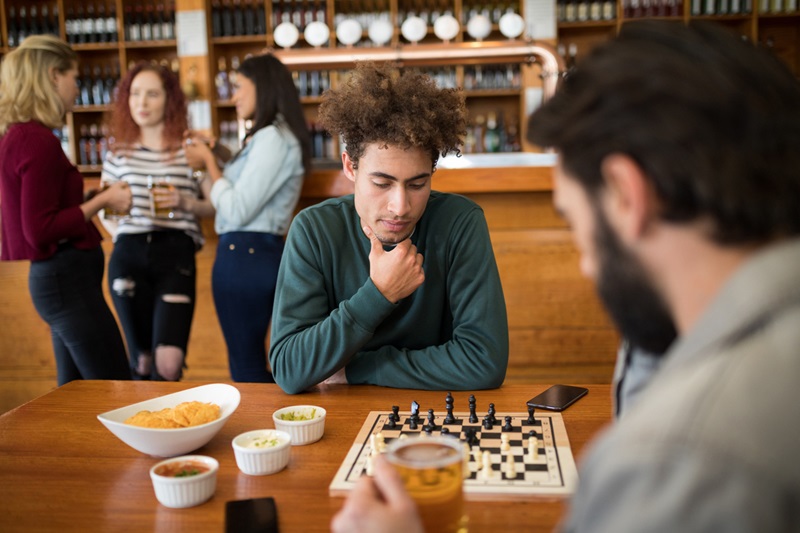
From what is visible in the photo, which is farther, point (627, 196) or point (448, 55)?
point (448, 55)

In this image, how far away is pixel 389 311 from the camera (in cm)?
156

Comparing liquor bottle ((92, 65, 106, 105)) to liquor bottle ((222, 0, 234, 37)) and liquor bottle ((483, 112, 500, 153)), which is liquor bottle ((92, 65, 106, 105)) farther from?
liquor bottle ((483, 112, 500, 153))

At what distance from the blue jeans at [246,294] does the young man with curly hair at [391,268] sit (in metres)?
0.94

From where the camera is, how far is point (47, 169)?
2.36 meters

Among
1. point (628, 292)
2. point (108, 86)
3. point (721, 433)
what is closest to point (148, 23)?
point (108, 86)

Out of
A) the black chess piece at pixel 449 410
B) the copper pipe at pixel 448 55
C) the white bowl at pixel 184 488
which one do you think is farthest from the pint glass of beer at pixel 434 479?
the copper pipe at pixel 448 55

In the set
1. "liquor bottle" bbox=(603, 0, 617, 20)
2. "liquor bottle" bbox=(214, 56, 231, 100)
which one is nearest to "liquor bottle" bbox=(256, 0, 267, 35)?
"liquor bottle" bbox=(214, 56, 231, 100)

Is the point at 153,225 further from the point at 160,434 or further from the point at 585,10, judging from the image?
the point at 585,10

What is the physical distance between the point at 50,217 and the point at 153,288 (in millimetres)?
469

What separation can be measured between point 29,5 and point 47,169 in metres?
4.84

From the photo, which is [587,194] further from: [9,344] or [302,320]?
[9,344]

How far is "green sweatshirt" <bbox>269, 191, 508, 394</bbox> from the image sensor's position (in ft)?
5.01

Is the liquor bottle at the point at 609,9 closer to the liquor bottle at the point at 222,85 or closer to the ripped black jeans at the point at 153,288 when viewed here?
the liquor bottle at the point at 222,85

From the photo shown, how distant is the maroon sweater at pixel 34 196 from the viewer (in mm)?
2334
